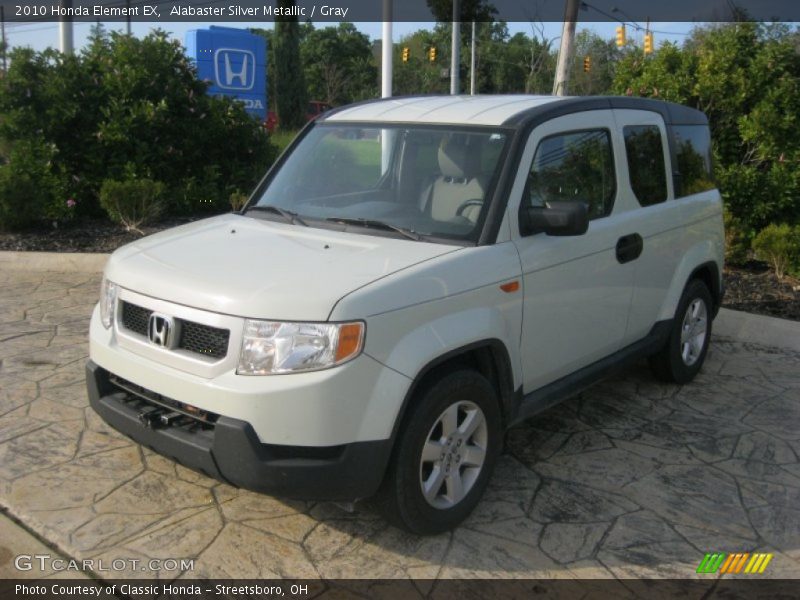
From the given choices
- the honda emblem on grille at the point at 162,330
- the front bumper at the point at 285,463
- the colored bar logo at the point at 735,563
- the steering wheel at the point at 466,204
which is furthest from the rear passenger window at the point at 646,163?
the honda emblem on grille at the point at 162,330

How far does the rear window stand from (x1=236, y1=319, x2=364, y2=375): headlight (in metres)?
3.13

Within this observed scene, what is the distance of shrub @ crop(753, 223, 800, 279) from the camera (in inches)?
319

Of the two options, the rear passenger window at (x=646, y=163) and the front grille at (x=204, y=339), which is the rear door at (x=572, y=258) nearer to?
the rear passenger window at (x=646, y=163)

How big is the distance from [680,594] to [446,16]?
45.1m

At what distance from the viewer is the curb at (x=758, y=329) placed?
6699 mm

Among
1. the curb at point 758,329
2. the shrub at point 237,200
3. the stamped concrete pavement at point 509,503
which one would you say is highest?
the shrub at point 237,200

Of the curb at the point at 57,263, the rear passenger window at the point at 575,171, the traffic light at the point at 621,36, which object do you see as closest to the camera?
the rear passenger window at the point at 575,171

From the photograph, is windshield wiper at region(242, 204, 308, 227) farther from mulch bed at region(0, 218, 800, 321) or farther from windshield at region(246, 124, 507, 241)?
mulch bed at region(0, 218, 800, 321)

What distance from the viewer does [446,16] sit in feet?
147

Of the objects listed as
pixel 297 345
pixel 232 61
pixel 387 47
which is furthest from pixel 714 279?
pixel 232 61

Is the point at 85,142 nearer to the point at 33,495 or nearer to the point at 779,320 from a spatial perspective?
the point at 33,495

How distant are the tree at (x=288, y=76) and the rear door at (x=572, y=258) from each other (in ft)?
84.0

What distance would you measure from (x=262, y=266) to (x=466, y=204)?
110 cm

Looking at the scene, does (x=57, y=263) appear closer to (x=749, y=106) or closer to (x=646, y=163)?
(x=646, y=163)
